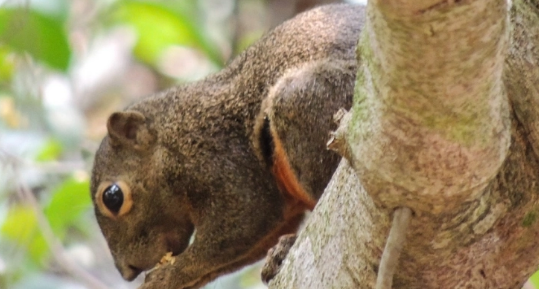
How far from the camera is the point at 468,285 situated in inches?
65.5

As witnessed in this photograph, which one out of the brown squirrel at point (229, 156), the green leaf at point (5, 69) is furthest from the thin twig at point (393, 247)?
the green leaf at point (5, 69)

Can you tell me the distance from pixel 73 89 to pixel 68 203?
186 centimetres

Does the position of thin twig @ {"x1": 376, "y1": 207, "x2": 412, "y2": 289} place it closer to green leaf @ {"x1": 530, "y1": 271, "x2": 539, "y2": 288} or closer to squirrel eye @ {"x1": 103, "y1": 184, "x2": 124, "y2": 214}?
green leaf @ {"x1": 530, "y1": 271, "x2": 539, "y2": 288}

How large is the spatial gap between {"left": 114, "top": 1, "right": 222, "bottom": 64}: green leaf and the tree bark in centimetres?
368

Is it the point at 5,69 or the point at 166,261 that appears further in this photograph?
the point at 5,69

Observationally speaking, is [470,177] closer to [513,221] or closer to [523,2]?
[513,221]

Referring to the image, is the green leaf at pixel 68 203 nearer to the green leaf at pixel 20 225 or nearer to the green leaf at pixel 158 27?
the green leaf at pixel 20 225

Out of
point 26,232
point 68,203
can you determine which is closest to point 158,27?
point 26,232

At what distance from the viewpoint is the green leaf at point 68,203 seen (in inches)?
154

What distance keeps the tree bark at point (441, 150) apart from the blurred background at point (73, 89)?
1.55m

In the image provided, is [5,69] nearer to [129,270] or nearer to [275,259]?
[129,270]

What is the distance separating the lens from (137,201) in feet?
10.6

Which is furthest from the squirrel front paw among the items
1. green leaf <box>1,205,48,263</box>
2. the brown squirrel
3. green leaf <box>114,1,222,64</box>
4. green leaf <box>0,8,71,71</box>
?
green leaf <box>114,1,222,64</box>

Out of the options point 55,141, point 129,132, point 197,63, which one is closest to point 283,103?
point 129,132
